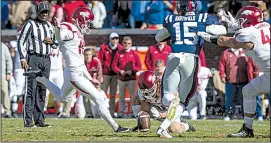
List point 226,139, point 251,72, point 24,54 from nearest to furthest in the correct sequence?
point 226,139, point 24,54, point 251,72

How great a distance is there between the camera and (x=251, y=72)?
17.6 meters

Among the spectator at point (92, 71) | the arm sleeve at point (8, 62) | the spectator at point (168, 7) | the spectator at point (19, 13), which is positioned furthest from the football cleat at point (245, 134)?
the spectator at point (19, 13)

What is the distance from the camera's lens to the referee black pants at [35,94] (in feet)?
45.1

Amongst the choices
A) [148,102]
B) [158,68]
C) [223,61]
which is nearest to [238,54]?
[223,61]

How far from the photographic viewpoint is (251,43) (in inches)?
430

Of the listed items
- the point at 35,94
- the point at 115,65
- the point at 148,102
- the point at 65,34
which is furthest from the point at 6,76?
the point at 65,34

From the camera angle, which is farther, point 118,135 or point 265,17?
point 265,17

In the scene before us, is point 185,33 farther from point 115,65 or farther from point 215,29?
point 115,65

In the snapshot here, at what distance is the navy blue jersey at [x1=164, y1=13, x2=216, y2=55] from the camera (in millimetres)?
11414

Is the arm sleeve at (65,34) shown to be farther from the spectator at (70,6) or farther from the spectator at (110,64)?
the spectator at (70,6)

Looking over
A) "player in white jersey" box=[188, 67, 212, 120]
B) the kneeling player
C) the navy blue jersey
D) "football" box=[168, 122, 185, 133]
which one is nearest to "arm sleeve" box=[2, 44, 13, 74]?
"player in white jersey" box=[188, 67, 212, 120]

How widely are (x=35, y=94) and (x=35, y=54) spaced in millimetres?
662

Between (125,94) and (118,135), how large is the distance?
7.36m

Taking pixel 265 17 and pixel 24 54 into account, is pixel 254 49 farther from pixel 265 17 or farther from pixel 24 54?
pixel 265 17
